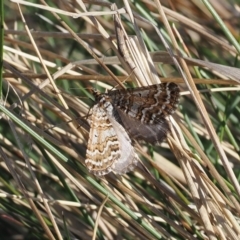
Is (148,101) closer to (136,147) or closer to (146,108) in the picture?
(146,108)

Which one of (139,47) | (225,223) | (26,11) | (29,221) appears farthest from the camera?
(26,11)

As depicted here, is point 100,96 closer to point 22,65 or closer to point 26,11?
point 22,65

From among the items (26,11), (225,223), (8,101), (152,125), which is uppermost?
(26,11)

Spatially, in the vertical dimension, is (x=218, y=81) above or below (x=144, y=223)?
above

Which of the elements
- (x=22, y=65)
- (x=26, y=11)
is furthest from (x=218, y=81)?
(x=26, y=11)
